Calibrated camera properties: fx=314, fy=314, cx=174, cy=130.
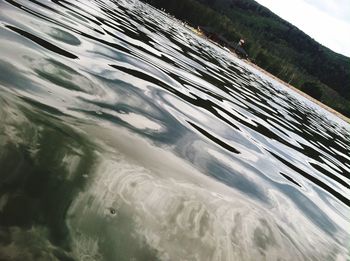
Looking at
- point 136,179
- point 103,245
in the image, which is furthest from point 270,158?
point 103,245

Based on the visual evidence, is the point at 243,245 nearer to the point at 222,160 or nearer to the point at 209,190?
the point at 209,190

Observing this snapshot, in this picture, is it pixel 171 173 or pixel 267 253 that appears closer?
pixel 267 253

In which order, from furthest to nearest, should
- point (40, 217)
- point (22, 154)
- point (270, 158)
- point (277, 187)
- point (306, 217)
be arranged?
point (270, 158)
point (277, 187)
point (306, 217)
point (22, 154)
point (40, 217)

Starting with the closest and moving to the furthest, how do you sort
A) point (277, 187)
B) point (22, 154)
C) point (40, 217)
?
point (40, 217) < point (22, 154) < point (277, 187)

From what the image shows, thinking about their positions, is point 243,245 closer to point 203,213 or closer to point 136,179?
point 203,213

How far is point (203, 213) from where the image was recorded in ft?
10.8

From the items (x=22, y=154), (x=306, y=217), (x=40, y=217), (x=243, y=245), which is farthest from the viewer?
(x=306, y=217)

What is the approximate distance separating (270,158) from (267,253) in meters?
4.21

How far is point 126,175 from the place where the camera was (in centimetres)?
310

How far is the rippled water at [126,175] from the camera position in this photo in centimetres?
225

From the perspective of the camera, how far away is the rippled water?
2246mm

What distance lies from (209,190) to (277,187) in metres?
2.23

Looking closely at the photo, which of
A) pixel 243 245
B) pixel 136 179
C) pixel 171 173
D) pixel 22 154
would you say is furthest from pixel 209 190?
pixel 22 154

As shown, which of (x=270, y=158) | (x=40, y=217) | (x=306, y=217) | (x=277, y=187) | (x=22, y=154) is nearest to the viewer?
(x=40, y=217)
